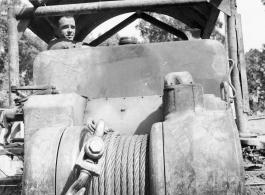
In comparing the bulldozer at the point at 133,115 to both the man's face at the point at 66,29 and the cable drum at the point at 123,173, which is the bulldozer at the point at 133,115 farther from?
the man's face at the point at 66,29

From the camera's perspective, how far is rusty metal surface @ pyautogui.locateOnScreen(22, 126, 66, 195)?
8.37 feet

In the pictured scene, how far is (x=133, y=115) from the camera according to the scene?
370 centimetres

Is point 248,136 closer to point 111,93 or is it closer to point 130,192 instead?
point 111,93

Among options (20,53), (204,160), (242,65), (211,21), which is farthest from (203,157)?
(20,53)

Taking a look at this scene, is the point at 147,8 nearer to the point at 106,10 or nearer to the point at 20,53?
the point at 106,10

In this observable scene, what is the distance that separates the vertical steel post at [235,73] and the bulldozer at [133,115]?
0.04 ft

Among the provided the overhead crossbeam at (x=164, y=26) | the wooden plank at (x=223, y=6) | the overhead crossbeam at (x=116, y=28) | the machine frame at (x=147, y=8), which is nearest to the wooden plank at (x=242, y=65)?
the machine frame at (x=147, y=8)

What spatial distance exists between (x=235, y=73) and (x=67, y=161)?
302cm

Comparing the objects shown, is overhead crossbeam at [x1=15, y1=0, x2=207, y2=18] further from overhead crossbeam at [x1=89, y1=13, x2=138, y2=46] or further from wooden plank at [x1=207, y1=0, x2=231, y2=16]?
overhead crossbeam at [x1=89, y1=13, x2=138, y2=46]

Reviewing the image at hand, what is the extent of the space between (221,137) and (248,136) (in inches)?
70.3

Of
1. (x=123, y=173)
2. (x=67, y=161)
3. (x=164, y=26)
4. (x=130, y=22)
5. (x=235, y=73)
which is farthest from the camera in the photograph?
(x=164, y=26)

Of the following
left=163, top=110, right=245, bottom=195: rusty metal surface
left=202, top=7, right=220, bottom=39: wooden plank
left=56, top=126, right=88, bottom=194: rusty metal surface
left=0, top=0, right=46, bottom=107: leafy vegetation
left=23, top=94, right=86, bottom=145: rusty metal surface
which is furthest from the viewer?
left=0, top=0, right=46, bottom=107: leafy vegetation

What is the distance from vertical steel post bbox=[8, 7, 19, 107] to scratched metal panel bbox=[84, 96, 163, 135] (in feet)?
5.21

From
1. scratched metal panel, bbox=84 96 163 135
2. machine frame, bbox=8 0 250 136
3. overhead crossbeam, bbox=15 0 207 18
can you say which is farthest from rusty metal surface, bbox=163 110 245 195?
overhead crossbeam, bbox=15 0 207 18
